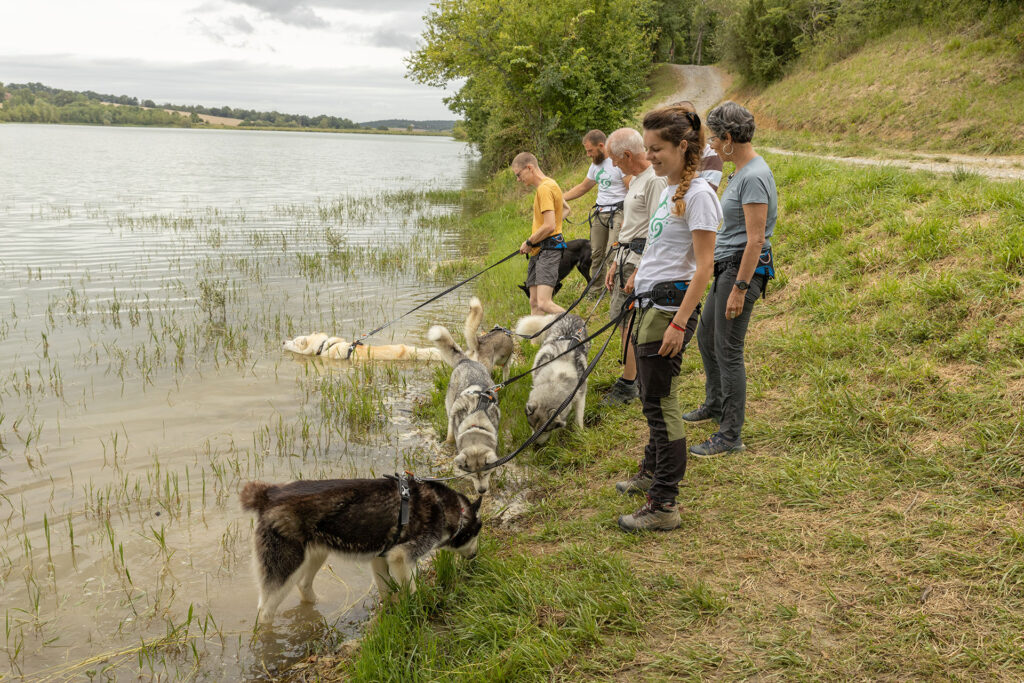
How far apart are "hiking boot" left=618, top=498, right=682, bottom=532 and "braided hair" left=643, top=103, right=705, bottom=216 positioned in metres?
1.86

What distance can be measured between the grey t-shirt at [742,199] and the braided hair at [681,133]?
83 cm

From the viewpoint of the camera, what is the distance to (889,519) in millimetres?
3756

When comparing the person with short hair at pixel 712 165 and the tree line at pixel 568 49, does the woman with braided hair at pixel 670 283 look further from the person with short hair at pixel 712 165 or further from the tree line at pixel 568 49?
the tree line at pixel 568 49

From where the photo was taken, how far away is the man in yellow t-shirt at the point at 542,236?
23.6 ft

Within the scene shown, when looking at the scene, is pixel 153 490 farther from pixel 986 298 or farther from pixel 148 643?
pixel 986 298

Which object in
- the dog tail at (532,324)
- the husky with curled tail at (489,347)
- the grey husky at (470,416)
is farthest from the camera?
the husky with curled tail at (489,347)

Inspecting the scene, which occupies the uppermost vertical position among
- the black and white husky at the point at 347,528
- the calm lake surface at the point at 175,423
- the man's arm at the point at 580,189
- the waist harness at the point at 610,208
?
the man's arm at the point at 580,189

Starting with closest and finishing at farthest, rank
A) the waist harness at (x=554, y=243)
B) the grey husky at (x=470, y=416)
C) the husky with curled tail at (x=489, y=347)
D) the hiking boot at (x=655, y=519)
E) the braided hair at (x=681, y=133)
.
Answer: the braided hair at (x=681, y=133)
the hiking boot at (x=655, y=519)
the grey husky at (x=470, y=416)
the husky with curled tail at (x=489, y=347)
the waist harness at (x=554, y=243)

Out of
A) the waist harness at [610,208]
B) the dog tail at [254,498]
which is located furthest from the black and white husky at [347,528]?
the waist harness at [610,208]

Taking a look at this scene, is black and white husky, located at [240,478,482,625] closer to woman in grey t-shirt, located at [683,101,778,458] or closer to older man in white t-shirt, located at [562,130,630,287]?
woman in grey t-shirt, located at [683,101,778,458]

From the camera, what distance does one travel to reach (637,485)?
4.52m

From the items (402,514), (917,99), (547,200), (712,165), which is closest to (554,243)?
(547,200)

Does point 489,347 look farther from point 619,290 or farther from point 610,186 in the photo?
point 610,186

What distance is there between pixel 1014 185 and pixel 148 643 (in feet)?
30.6
